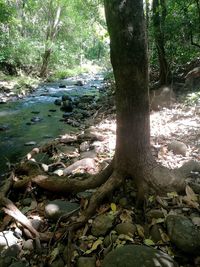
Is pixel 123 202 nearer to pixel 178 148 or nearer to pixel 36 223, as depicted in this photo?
pixel 36 223

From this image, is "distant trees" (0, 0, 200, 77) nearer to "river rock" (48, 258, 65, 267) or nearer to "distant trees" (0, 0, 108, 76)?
"distant trees" (0, 0, 108, 76)

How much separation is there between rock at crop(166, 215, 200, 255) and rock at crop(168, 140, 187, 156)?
2105 mm

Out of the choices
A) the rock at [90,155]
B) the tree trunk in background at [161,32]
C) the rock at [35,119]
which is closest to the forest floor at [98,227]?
the rock at [90,155]

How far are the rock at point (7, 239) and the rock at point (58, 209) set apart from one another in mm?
446

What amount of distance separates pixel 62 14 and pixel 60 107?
12.5 metres

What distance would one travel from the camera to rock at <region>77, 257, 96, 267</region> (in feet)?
9.22

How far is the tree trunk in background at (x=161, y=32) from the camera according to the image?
355 inches

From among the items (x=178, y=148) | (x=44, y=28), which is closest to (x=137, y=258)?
(x=178, y=148)

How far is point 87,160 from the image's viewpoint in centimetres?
486

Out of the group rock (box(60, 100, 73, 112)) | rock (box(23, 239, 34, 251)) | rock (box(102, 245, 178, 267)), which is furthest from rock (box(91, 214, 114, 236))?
rock (box(60, 100, 73, 112))

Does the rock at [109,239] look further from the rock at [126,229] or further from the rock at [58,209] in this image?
the rock at [58,209]

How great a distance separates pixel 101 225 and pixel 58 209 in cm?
61

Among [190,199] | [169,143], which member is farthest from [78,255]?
[169,143]

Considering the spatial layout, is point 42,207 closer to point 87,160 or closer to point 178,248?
point 87,160
